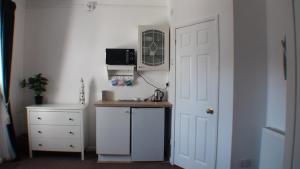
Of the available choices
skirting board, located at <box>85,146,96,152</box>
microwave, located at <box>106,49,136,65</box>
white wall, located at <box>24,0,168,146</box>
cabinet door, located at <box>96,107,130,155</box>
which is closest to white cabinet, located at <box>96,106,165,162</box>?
cabinet door, located at <box>96,107,130,155</box>

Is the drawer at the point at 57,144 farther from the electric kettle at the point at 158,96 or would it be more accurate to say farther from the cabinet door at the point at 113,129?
the electric kettle at the point at 158,96

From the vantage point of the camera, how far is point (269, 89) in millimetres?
2051

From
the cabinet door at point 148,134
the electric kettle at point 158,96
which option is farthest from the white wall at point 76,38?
the cabinet door at point 148,134

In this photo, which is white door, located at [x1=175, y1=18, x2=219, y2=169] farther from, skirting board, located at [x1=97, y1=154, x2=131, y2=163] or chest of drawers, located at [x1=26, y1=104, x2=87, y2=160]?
chest of drawers, located at [x1=26, y1=104, x2=87, y2=160]

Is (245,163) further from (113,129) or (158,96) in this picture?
(113,129)

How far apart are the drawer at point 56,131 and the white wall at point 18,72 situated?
1.98ft

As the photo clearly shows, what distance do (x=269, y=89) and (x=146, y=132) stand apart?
1.81 metres

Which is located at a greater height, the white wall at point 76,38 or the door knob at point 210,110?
the white wall at point 76,38

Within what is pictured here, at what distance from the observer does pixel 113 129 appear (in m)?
2.78

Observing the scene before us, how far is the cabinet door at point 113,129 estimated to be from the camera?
9.11ft

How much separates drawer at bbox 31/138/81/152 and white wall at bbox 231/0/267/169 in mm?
2368

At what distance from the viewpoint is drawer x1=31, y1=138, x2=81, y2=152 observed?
283 centimetres

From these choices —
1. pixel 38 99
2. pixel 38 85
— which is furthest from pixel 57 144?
pixel 38 85

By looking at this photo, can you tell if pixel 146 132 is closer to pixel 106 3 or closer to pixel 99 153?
pixel 99 153
